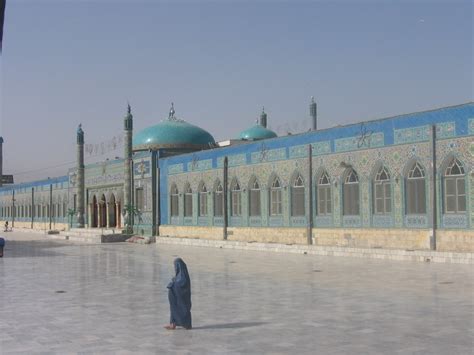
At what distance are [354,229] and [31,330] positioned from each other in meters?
14.9

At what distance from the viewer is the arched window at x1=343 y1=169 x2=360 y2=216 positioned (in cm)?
2198

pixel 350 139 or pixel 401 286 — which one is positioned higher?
pixel 350 139

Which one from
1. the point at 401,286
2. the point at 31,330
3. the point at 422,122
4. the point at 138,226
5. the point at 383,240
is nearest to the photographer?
the point at 31,330

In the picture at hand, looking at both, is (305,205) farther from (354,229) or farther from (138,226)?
(138,226)

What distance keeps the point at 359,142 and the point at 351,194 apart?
172 cm

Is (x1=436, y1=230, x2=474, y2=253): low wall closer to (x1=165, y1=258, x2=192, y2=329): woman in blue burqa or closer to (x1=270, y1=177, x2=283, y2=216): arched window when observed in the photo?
(x1=270, y1=177, x2=283, y2=216): arched window

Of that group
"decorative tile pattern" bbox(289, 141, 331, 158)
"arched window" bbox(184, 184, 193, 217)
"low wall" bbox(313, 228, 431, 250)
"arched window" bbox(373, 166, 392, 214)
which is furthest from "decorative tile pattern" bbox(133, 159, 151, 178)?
"arched window" bbox(373, 166, 392, 214)

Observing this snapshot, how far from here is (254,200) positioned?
89.5 ft

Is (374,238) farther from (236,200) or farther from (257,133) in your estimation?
(257,133)

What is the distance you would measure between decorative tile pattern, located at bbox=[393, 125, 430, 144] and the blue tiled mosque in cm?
3

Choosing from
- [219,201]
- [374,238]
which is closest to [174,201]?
[219,201]

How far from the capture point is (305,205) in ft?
79.3

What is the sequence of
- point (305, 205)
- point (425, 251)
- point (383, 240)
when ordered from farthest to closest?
1. point (305, 205)
2. point (383, 240)
3. point (425, 251)

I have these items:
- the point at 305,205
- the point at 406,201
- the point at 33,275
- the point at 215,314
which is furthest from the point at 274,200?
the point at 215,314
